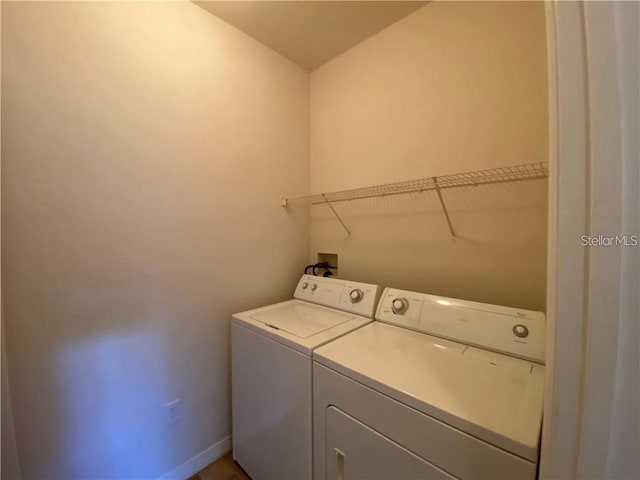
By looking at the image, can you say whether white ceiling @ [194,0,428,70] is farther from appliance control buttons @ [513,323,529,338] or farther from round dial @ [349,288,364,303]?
appliance control buttons @ [513,323,529,338]

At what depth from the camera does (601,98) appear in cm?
34

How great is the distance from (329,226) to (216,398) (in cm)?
142

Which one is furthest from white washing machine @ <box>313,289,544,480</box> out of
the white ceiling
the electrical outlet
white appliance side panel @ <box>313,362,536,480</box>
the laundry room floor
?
the white ceiling

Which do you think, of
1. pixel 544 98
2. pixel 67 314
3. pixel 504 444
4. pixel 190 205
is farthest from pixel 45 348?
pixel 544 98

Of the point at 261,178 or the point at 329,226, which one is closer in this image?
the point at 261,178

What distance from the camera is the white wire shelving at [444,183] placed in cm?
118

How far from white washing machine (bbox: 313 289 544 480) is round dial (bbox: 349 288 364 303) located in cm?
26

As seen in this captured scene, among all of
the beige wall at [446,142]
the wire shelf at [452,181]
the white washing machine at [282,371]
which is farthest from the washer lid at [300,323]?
the wire shelf at [452,181]

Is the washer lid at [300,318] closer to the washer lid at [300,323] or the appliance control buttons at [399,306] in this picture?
the washer lid at [300,323]

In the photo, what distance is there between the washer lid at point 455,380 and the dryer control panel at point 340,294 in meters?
0.28

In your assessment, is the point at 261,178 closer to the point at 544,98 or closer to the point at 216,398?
the point at 216,398

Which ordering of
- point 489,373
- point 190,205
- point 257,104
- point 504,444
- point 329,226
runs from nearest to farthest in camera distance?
point 504,444 → point 489,373 → point 190,205 → point 257,104 → point 329,226

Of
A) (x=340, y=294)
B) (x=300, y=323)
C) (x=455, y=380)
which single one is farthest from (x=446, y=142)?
(x=300, y=323)

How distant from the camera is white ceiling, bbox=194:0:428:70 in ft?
4.89
